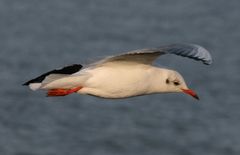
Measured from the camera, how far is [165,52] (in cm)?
1209

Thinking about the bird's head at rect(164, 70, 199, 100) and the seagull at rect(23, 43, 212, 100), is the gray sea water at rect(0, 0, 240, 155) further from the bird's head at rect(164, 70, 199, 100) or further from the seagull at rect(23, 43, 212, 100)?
the seagull at rect(23, 43, 212, 100)

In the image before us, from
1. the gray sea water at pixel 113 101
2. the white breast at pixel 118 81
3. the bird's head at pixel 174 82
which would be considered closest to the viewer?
the white breast at pixel 118 81

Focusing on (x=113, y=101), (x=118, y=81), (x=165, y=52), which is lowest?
(x=118, y=81)

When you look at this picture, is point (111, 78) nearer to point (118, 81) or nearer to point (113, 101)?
point (118, 81)

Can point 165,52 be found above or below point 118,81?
above

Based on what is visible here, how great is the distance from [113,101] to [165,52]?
12.6m

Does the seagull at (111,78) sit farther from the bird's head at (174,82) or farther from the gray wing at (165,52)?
the bird's head at (174,82)

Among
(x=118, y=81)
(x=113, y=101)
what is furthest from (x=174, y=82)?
(x=113, y=101)

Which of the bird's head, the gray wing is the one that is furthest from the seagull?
the bird's head

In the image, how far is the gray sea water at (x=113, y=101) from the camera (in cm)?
2342

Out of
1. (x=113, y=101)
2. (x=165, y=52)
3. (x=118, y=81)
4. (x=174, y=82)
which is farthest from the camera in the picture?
(x=113, y=101)

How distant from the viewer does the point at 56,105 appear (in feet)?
81.9

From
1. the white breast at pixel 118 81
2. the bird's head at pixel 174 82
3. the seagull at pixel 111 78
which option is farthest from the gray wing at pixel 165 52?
the bird's head at pixel 174 82

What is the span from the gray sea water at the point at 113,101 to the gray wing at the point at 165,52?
9210 mm
